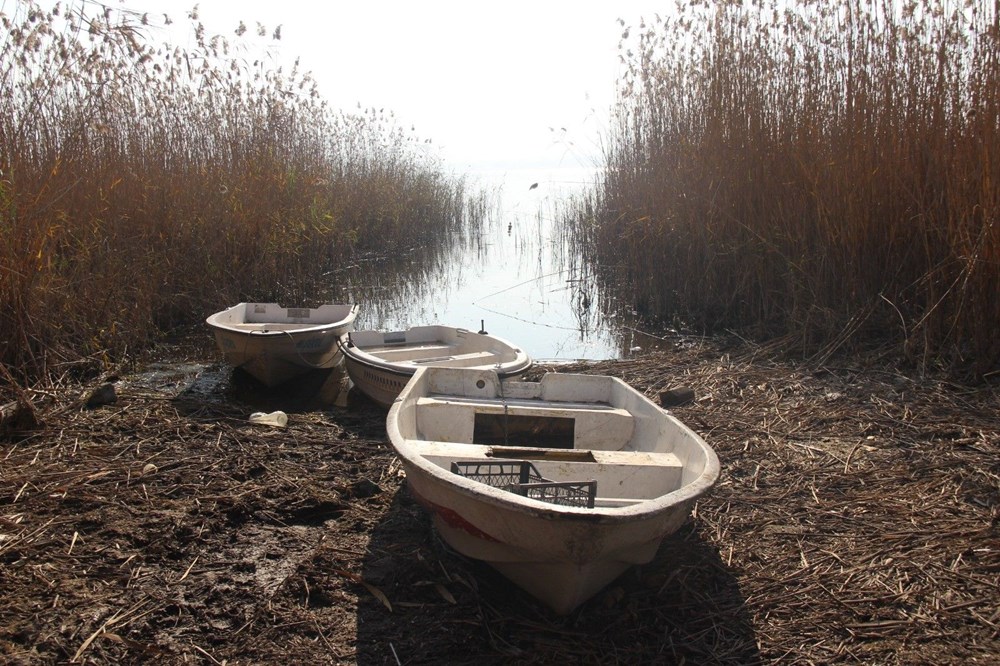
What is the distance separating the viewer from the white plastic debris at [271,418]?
475 centimetres

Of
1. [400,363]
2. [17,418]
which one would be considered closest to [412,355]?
[400,363]

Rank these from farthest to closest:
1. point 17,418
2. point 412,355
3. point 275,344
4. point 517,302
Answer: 1. point 517,302
2. point 412,355
3. point 275,344
4. point 17,418

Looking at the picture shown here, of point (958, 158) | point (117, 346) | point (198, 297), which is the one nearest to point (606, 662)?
point (958, 158)

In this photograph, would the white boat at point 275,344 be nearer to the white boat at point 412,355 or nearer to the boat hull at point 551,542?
the white boat at point 412,355

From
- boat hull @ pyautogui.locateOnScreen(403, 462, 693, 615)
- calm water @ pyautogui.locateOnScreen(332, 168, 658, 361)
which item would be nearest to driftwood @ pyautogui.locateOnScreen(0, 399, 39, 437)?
boat hull @ pyautogui.locateOnScreen(403, 462, 693, 615)

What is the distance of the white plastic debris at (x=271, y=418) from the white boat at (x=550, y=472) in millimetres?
1151

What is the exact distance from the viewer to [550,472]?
310cm

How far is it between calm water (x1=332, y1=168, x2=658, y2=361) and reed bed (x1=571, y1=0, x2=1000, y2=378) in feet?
2.91

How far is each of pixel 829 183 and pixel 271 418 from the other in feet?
13.3

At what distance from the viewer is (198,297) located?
771 centimetres

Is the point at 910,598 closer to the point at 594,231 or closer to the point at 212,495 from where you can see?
the point at 212,495

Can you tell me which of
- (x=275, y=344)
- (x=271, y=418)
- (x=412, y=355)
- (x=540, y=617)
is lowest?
(x=540, y=617)

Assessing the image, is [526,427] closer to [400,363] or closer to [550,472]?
[550,472]

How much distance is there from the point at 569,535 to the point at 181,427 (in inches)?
113
